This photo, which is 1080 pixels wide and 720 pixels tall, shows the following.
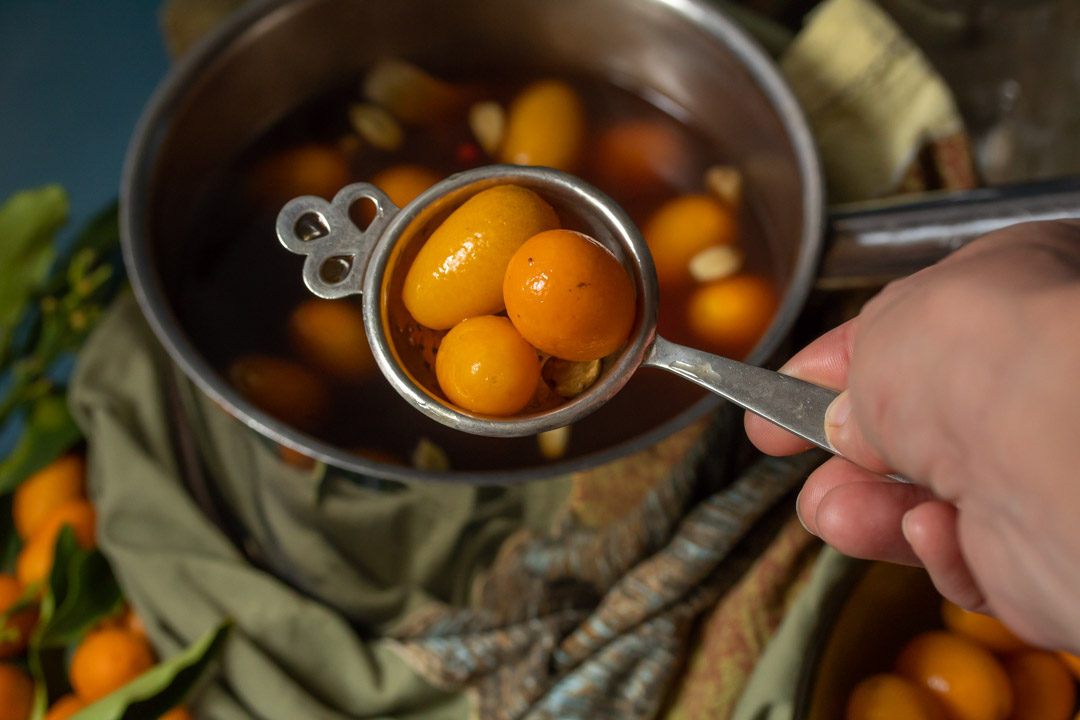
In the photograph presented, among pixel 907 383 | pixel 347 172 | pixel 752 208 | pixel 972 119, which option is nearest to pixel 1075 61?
pixel 972 119

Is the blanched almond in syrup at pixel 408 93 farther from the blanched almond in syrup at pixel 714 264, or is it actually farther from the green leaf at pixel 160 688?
the green leaf at pixel 160 688

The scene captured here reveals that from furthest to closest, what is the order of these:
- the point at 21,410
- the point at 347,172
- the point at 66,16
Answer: the point at 66,16
the point at 21,410
the point at 347,172

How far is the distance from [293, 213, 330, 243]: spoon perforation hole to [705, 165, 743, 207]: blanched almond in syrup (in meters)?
0.41

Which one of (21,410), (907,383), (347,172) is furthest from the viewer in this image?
(21,410)

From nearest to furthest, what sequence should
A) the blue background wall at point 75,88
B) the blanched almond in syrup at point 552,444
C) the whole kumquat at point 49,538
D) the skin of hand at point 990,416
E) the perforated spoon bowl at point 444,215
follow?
1. the skin of hand at point 990,416
2. the perforated spoon bowl at point 444,215
3. the blanched almond in syrup at point 552,444
4. the whole kumquat at point 49,538
5. the blue background wall at point 75,88

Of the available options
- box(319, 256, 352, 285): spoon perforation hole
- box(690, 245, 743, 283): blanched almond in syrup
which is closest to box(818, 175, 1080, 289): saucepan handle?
box(690, 245, 743, 283): blanched almond in syrup

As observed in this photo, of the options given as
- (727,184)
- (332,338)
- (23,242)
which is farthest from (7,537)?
(727,184)

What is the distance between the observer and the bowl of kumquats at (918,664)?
51 centimetres

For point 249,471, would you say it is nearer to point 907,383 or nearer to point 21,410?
point 21,410

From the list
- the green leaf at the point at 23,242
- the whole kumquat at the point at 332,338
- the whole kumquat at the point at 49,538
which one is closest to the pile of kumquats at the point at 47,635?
the whole kumquat at the point at 49,538

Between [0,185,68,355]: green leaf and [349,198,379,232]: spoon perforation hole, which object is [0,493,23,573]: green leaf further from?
[349,198,379,232]: spoon perforation hole

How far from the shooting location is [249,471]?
0.62 m

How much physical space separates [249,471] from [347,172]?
27cm

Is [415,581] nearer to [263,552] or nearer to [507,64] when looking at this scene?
[263,552]
